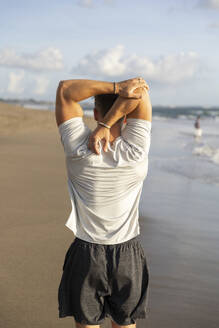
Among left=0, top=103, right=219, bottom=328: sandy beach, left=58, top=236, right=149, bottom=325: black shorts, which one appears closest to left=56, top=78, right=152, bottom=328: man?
left=58, top=236, right=149, bottom=325: black shorts

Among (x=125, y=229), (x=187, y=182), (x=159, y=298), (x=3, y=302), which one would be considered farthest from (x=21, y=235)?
(x=187, y=182)

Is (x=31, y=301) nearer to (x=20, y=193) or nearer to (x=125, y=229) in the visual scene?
(x=125, y=229)

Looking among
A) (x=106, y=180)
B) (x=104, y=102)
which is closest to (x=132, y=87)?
(x=104, y=102)

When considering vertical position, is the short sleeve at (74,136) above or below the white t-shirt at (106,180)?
above

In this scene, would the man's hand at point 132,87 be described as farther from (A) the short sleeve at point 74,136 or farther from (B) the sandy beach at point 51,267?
(B) the sandy beach at point 51,267

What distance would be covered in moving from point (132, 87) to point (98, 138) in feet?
0.91

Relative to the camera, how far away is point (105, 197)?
2027mm

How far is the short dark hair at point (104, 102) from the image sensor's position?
199cm

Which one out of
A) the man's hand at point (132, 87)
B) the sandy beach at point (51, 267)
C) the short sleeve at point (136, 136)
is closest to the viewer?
the man's hand at point (132, 87)

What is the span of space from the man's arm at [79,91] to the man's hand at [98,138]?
5.2 inches

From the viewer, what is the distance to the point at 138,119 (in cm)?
199

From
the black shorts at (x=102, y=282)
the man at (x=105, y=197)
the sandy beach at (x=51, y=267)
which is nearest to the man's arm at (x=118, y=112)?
the man at (x=105, y=197)

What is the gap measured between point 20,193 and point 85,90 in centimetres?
557

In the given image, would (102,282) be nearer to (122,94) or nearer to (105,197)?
(105,197)
